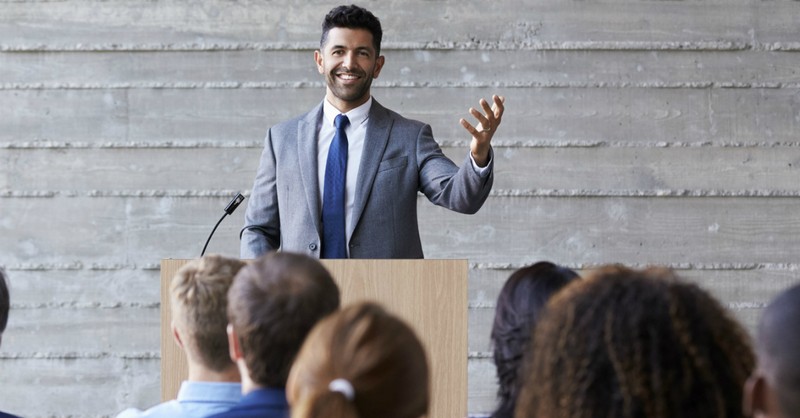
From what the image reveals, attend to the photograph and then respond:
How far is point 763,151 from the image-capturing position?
421 cm

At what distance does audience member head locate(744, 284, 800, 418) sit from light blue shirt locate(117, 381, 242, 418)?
901 millimetres

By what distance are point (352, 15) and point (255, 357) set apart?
1.76 meters

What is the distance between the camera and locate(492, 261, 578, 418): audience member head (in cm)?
162

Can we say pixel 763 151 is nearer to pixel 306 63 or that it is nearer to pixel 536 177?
pixel 536 177

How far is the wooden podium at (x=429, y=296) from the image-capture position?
2463 mm

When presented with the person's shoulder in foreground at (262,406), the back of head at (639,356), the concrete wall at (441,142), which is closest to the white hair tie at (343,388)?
the back of head at (639,356)

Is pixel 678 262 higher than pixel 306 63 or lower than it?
lower

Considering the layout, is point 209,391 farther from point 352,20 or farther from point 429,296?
point 352,20

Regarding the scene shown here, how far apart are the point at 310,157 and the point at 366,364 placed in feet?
6.31

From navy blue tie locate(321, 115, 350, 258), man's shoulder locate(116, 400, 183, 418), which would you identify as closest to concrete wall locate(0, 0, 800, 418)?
navy blue tie locate(321, 115, 350, 258)

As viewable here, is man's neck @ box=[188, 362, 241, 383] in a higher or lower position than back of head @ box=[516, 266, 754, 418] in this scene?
lower

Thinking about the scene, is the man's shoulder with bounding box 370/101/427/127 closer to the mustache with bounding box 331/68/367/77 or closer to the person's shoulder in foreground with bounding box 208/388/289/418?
the mustache with bounding box 331/68/367/77

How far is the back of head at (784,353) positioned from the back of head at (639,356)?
7cm

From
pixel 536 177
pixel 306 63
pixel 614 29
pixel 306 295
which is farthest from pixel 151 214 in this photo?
pixel 306 295
